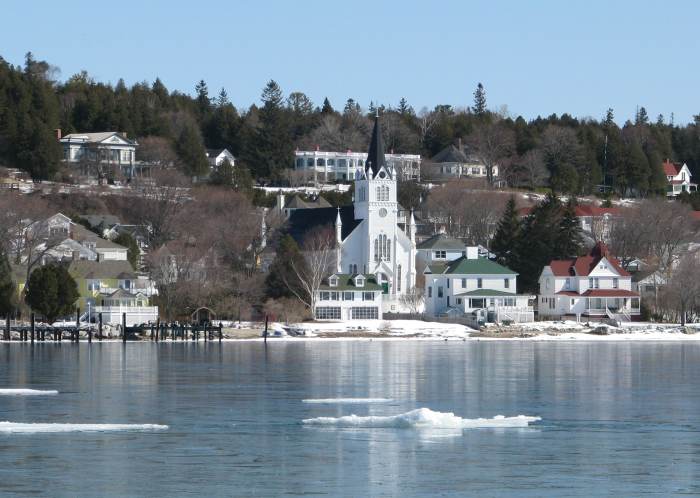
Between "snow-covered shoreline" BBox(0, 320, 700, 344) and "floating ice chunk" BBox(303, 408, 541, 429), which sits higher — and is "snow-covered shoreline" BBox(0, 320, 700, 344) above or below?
above

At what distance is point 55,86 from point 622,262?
81.3m

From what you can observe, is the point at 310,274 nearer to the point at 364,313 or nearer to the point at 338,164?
the point at 364,313

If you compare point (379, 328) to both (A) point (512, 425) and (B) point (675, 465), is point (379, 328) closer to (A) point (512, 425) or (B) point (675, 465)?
(A) point (512, 425)

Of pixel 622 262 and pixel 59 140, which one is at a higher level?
pixel 59 140

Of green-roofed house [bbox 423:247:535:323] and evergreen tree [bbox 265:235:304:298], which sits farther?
green-roofed house [bbox 423:247:535:323]

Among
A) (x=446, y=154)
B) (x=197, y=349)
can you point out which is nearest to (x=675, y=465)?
(x=197, y=349)

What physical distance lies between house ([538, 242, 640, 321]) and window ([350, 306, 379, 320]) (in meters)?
11.9

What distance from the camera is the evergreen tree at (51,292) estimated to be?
8650 cm

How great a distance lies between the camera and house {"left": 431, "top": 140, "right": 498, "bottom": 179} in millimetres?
168250

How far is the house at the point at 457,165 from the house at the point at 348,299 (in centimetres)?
6719

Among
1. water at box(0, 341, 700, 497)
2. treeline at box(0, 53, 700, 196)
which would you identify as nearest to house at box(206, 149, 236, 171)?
treeline at box(0, 53, 700, 196)

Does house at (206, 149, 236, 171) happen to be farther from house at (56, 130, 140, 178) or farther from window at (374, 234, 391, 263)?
A: window at (374, 234, 391, 263)

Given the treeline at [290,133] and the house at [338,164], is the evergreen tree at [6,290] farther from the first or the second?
the house at [338,164]

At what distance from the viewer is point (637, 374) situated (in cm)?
5975
